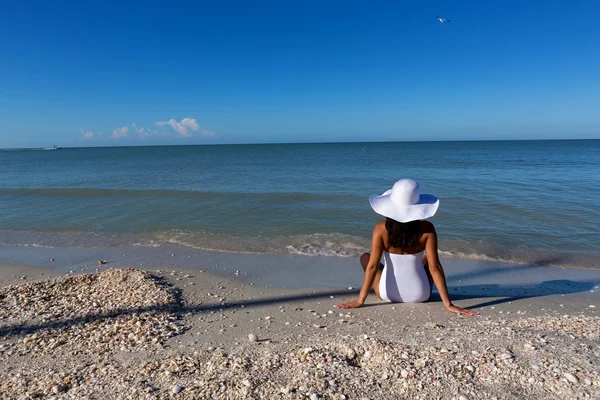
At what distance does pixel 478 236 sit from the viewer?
8906mm

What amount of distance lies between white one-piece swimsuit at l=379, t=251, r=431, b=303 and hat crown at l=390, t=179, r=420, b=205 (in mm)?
749

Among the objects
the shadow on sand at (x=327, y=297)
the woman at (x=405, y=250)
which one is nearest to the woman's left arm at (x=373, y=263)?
the woman at (x=405, y=250)

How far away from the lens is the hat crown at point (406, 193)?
3.78 m

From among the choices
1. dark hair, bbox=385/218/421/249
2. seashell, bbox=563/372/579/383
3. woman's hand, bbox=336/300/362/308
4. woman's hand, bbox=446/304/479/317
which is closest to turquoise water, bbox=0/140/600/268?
woman's hand, bbox=336/300/362/308

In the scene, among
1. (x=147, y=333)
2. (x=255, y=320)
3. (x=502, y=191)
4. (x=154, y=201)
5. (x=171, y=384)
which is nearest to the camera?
(x=171, y=384)

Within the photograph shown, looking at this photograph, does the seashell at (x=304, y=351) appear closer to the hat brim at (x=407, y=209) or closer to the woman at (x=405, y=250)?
the woman at (x=405, y=250)

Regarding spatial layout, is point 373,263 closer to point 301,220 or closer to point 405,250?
point 405,250

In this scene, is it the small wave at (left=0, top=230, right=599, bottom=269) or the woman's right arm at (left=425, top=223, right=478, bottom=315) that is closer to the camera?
the woman's right arm at (left=425, top=223, right=478, bottom=315)

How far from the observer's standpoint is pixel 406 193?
3.78m

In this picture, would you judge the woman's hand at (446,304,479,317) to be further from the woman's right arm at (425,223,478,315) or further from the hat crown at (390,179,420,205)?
the hat crown at (390,179,420,205)

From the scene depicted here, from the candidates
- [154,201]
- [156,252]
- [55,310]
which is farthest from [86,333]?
[154,201]

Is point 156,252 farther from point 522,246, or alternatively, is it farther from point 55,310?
point 522,246

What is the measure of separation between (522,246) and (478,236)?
103 centimetres

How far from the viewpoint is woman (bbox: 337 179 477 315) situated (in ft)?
12.6
